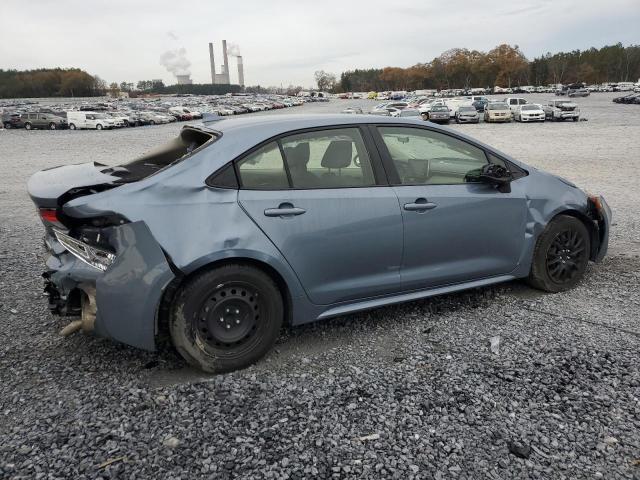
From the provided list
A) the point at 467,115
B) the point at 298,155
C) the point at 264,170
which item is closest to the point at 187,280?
the point at 264,170

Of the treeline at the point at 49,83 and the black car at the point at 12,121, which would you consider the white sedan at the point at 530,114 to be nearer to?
the black car at the point at 12,121

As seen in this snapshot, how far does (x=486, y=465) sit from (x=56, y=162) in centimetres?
1798

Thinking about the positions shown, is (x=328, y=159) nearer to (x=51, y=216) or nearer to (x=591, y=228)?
(x=51, y=216)

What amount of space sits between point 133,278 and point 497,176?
2704 mm

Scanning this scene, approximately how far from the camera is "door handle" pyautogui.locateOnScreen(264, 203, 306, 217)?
333 centimetres

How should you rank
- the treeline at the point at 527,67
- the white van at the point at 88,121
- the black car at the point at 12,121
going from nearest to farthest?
1. the white van at the point at 88,121
2. the black car at the point at 12,121
3. the treeline at the point at 527,67

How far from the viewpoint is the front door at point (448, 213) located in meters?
3.80

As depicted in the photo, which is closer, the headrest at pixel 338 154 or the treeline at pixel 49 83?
the headrest at pixel 338 154

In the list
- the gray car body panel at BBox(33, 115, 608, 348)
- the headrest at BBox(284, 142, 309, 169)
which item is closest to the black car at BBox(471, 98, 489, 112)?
the gray car body panel at BBox(33, 115, 608, 348)

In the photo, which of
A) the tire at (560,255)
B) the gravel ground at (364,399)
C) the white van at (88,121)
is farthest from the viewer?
the white van at (88,121)

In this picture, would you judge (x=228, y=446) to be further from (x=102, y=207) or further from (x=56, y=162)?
(x=56, y=162)

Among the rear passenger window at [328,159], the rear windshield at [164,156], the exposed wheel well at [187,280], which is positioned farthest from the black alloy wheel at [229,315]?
the rear windshield at [164,156]

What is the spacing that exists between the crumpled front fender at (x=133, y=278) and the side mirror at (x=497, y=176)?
243 cm

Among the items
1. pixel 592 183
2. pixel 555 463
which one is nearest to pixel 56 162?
pixel 592 183
